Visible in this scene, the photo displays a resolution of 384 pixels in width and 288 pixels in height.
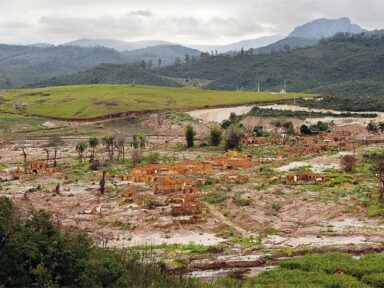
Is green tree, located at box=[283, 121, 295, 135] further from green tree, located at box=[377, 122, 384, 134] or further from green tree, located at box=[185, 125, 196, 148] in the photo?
green tree, located at box=[185, 125, 196, 148]

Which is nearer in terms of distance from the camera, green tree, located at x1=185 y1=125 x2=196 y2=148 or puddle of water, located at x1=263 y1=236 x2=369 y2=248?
puddle of water, located at x1=263 y1=236 x2=369 y2=248

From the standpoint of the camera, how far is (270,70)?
19075 cm

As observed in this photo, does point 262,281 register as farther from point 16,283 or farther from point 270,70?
point 270,70

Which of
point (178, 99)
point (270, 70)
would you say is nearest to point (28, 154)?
point (178, 99)

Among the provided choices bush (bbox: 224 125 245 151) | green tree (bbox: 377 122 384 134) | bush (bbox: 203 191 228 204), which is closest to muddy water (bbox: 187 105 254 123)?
green tree (bbox: 377 122 384 134)

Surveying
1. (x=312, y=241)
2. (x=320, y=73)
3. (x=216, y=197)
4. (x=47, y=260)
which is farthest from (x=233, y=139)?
(x=320, y=73)

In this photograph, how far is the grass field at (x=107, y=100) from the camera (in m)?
102

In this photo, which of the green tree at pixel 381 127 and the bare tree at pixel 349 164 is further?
the green tree at pixel 381 127

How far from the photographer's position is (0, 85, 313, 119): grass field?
334 ft

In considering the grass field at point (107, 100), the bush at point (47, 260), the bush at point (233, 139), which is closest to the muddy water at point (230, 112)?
the grass field at point (107, 100)

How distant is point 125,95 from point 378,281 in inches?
3877

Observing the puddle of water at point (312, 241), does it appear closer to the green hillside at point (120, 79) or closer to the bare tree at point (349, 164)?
the bare tree at point (349, 164)

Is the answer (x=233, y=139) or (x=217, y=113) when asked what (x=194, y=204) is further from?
(x=217, y=113)

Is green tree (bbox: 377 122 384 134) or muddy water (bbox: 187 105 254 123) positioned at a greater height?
muddy water (bbox: 187 105 254 123)
